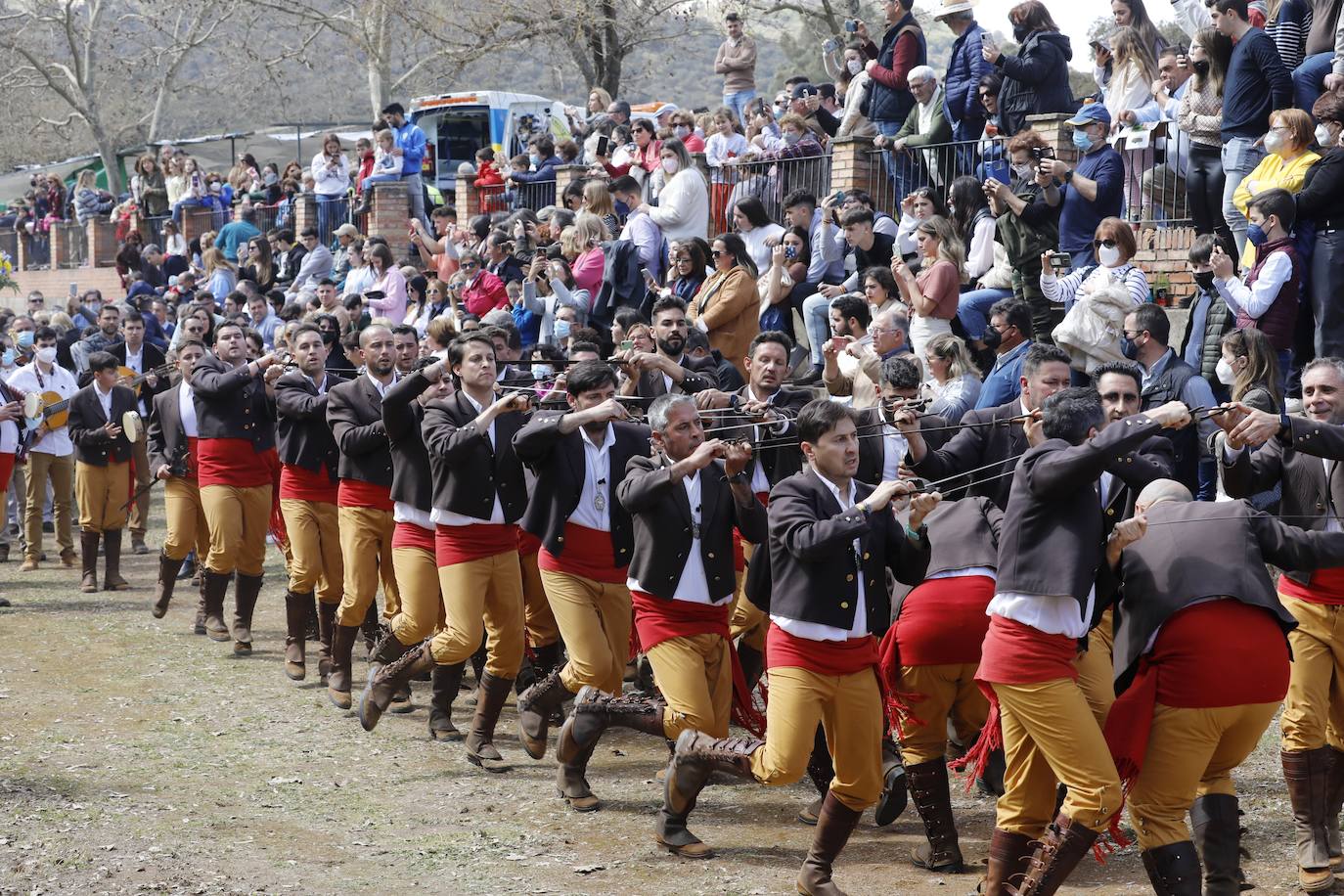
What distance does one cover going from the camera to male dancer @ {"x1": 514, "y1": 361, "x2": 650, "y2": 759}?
7590mm

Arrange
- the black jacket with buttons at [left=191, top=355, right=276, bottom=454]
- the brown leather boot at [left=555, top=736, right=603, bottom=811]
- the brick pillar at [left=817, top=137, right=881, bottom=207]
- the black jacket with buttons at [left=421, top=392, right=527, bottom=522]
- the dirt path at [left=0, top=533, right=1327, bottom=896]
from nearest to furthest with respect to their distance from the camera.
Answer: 1. the dirt path at [left=0, top=533, right=1327, bottom=896]
2. the brown leather boot at [left=555, top=736, right=603, bottom=811]
3. the black jacket with buttons at [left=421, top=392, right=527, bottom=522]
4. the black jacket with buttons at [left=191, top=355, right=276, bottom=454]
5. the brick pillar at [left=817, top=137, right=881, bottom=207]

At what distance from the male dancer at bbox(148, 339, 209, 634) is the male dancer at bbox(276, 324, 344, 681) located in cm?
162

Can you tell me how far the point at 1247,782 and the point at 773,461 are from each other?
9.16 feet

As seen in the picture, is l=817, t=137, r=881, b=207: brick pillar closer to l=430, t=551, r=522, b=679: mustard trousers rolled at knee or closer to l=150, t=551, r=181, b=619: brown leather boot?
l=150, t=551, r=181, b=619: brown leather boot

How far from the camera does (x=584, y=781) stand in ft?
25.0

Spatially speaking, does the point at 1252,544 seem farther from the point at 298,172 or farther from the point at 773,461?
the point at 298,172

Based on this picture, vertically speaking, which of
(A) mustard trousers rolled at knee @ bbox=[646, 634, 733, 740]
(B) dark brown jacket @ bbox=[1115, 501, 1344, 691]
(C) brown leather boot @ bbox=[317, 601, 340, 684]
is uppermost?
(B) dark brown jacket @ bbox=[1115, 501, 1344, 691]

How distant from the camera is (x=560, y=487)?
7734 millimetres

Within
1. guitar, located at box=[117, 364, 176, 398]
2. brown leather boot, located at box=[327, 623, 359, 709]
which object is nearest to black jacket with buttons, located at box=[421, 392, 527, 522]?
brown leather boot, located at box=[327, 623, 359, 709]

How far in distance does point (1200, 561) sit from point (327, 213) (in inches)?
823

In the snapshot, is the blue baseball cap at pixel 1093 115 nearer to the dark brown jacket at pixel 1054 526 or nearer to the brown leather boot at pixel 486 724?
the brown leather boot at pixel 486 724

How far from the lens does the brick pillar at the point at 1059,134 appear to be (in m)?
11.8

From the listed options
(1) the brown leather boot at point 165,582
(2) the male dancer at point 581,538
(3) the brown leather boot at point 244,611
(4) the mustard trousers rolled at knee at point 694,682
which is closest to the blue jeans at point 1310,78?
(2) the male dancer at point 581,538

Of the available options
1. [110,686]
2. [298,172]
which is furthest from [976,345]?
[298,172]
